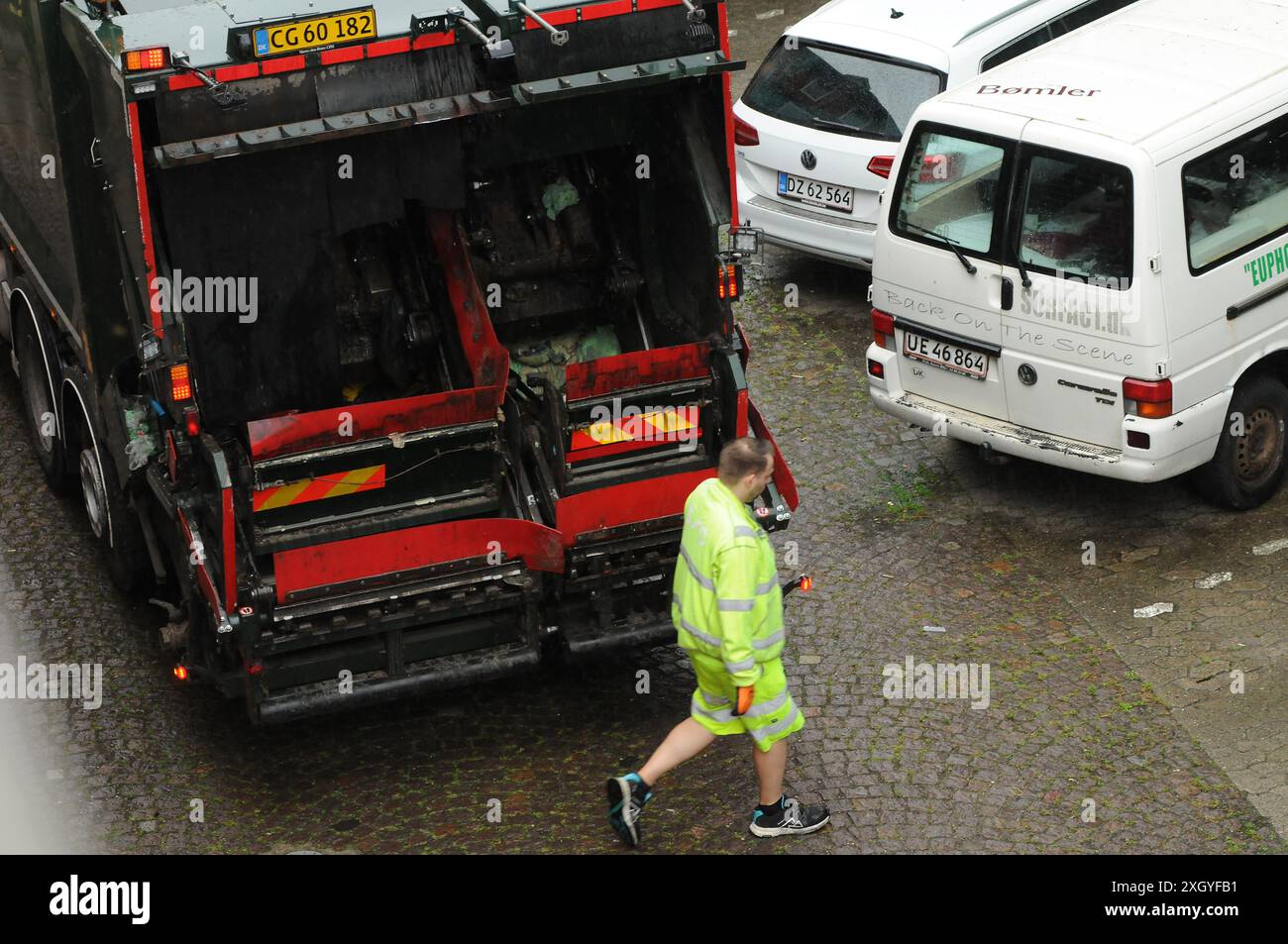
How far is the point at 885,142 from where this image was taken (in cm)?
→ 1047

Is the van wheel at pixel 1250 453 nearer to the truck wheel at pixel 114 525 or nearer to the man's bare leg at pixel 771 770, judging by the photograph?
the man's bare leg at pixel 771 770

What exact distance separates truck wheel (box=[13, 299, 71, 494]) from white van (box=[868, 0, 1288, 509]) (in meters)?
3.98

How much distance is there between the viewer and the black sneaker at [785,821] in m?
6.66

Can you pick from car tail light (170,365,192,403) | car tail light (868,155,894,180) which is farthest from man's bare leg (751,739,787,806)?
car tail light (868,155,894,180)

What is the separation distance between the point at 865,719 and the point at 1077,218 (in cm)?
245

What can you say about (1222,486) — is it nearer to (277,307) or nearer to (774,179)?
(774,179)

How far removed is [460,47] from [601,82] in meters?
0.52

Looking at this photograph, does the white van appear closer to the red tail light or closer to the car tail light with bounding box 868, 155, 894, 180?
the car tail light with bounding box 868, 155, 894, 180

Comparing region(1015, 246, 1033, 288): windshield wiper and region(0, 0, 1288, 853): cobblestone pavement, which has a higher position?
region(1015, 246, 1033, 288): windshield wiper

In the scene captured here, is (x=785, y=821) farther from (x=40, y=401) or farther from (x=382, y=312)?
(x=40, y=401)

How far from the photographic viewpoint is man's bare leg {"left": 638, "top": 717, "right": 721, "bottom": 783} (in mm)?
6586

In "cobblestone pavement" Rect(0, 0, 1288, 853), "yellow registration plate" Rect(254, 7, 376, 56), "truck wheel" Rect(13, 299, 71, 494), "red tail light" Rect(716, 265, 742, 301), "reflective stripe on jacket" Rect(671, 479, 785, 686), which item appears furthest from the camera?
"truck wheel" Rect(13, 299, 71, 494)

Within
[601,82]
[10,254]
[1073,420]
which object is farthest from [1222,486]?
[10,254]

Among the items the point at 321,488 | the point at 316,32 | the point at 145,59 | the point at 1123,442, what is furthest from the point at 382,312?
the point at 1123,442
